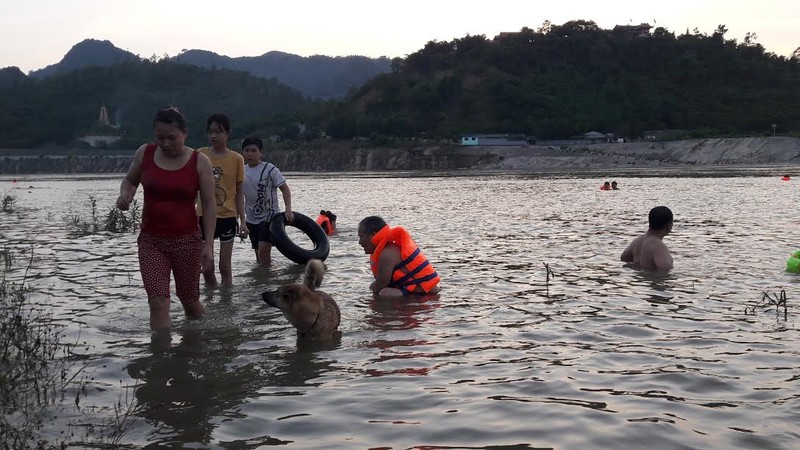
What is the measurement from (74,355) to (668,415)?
4.44 meters

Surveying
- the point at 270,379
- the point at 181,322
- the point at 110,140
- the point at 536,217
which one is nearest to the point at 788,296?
the point at 270,379

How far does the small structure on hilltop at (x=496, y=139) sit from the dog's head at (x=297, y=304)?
97.8 m

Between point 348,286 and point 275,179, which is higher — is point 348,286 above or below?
below

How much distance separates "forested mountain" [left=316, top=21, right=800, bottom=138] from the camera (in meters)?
109

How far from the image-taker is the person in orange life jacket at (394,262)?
7.95 meters

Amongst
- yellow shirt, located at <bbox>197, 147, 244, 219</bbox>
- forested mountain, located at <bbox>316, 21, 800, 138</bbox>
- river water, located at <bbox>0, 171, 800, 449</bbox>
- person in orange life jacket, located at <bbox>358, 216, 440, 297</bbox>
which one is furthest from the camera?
forested mountain, located at <bbox>316, 21, 800, 138</bbox>

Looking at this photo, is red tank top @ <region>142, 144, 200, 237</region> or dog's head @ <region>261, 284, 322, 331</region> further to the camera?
Answer: dog's head @ <region>261, 284, 322, 331</region>

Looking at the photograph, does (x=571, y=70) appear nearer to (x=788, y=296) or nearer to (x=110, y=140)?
(x=110, y=140)

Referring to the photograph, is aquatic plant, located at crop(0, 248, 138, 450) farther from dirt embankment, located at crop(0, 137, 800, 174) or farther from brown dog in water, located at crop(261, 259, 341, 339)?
dirt embankment, located at crop(0, 137, 800, 174)

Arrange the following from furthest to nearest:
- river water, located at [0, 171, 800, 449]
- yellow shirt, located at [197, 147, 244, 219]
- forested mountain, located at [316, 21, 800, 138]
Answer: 1. forested mountain, located at [316, 21, 800, 138]
2. yellow shirt, located at [197, 147, 244, 219]
3. river water, located at [0, 171, 800, 449]

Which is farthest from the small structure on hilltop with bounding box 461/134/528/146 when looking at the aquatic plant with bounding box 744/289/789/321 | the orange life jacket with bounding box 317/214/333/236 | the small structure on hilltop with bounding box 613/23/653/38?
the aquatic plant with bounding box 744/289/789/321

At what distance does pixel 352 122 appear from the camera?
407 feet

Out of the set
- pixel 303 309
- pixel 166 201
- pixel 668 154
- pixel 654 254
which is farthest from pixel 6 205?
pixel 668 154

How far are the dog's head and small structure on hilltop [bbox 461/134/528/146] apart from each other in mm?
97838
